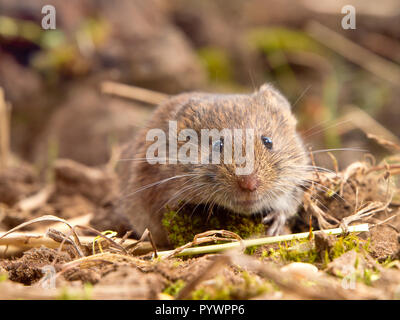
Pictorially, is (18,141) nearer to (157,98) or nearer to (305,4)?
(157,98)

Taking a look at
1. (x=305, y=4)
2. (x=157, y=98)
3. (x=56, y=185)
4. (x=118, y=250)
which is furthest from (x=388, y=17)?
(x=118, y=250)

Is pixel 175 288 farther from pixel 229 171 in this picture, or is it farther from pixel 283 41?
pixel 283 41

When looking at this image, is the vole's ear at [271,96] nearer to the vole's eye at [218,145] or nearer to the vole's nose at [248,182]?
the vole's eye at [218,145]

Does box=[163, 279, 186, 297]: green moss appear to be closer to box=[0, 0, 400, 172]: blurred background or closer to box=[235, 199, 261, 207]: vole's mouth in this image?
box=[235, 199, 261, 207]: vole's mouth

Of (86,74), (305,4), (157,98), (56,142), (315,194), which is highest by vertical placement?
(305,4)

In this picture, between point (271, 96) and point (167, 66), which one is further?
point (167, 66)

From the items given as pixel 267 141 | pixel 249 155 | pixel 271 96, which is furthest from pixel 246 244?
pixel 271 96
